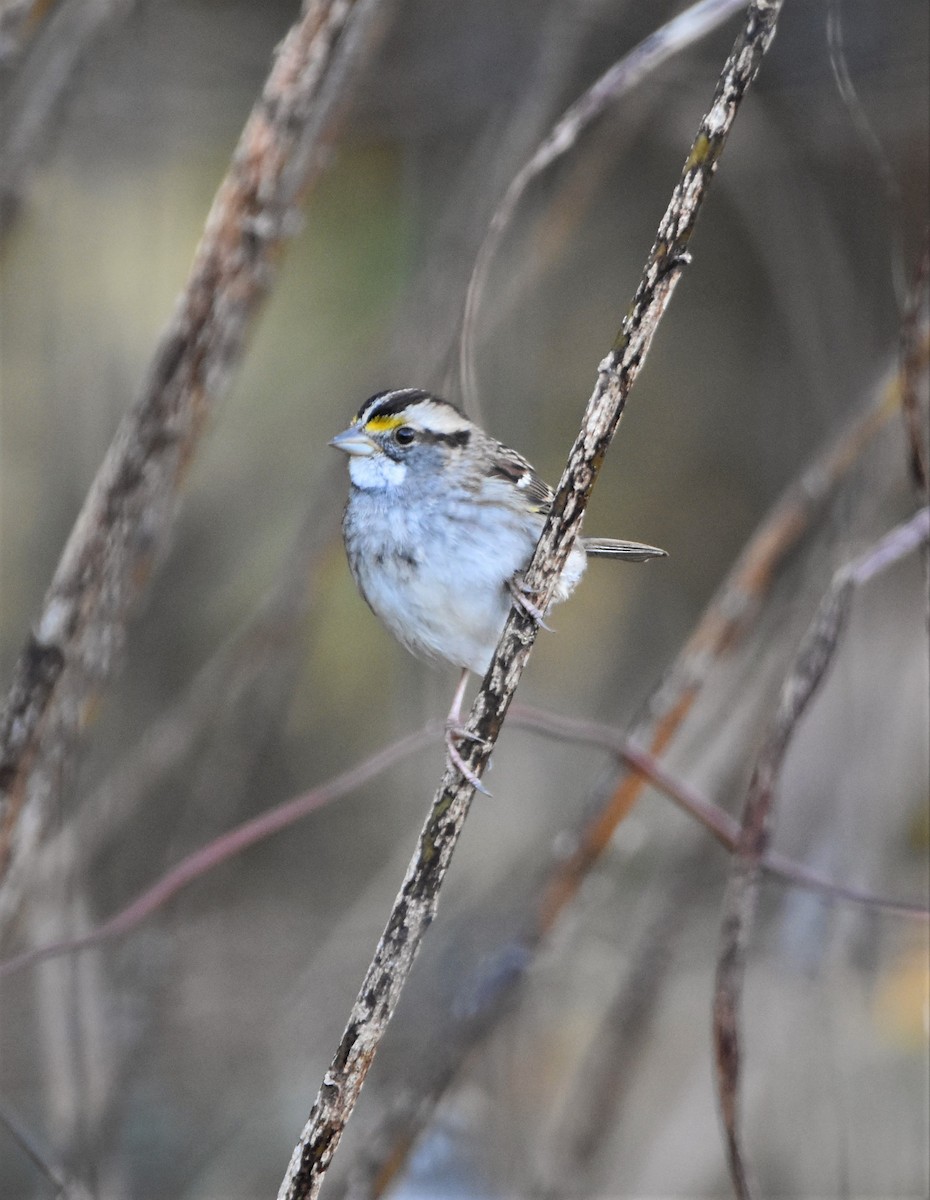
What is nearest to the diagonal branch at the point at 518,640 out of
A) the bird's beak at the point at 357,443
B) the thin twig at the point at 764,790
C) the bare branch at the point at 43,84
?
the thin twig at the point at 764,790

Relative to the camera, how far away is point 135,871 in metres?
3.75

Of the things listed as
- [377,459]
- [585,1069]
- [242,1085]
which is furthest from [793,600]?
[242,1085]

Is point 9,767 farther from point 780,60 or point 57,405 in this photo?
point 780,60

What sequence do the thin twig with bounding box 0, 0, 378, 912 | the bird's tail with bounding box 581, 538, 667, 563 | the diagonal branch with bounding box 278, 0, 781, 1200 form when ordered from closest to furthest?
the diagonal branch with bounding box 278, 0, 781, 1200 < the thin twig with bounding box 0, 0, 378, 912 < the bird's tail with bounding box 581, 538, 667, 563

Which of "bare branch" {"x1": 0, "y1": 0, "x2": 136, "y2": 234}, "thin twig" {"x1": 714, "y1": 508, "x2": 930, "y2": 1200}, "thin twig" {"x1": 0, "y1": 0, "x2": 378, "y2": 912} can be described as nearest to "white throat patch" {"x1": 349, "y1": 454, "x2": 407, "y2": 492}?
"thin twig" {"x1": 0, "y1": 0, "x2": 378, "y2": 912}

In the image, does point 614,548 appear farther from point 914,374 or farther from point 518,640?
point 518,640

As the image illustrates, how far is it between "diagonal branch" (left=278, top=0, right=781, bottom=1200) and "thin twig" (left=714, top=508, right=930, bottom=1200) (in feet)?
1.52

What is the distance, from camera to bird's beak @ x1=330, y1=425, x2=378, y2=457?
183 cm

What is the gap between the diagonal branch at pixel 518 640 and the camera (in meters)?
1.00

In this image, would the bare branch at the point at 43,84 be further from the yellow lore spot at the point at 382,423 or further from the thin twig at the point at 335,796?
the thin twig at the point at 335,796

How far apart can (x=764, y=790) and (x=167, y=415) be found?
36.5 inches

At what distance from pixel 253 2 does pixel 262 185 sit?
2.34 metres

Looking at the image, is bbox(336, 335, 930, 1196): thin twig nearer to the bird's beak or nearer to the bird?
the bird

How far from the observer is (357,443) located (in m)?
1.85
